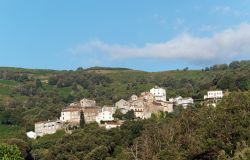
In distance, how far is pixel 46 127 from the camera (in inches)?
5743

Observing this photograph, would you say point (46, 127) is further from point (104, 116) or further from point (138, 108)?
point (138, 108)

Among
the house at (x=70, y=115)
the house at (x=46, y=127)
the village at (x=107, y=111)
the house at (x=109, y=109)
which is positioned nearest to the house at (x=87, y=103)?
the village at (x=107, y=111)

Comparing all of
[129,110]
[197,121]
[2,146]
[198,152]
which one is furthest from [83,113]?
[2,146]

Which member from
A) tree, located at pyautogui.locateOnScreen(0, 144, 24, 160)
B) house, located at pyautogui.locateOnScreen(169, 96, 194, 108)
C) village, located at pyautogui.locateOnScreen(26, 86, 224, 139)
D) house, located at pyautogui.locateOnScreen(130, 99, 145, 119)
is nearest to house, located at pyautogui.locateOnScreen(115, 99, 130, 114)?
village, located at pyautogui.locateOnScreen(26, 86, 224, 139)

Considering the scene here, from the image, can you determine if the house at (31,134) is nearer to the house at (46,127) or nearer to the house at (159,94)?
the house at (46,127)

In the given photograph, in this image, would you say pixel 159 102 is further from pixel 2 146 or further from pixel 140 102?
pixel 2 146

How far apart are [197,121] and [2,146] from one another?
36.0 metres

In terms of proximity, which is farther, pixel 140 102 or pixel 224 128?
pixel 140 102

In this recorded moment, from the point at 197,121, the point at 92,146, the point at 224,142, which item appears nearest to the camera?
the point at 224,142

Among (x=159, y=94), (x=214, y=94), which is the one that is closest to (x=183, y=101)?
(x=214, y=94)

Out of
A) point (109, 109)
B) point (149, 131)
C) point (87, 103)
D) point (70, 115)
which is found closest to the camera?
point (149, 131)

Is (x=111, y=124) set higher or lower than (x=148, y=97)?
lower

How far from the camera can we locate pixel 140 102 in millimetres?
154625

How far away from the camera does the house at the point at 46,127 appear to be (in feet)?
478
